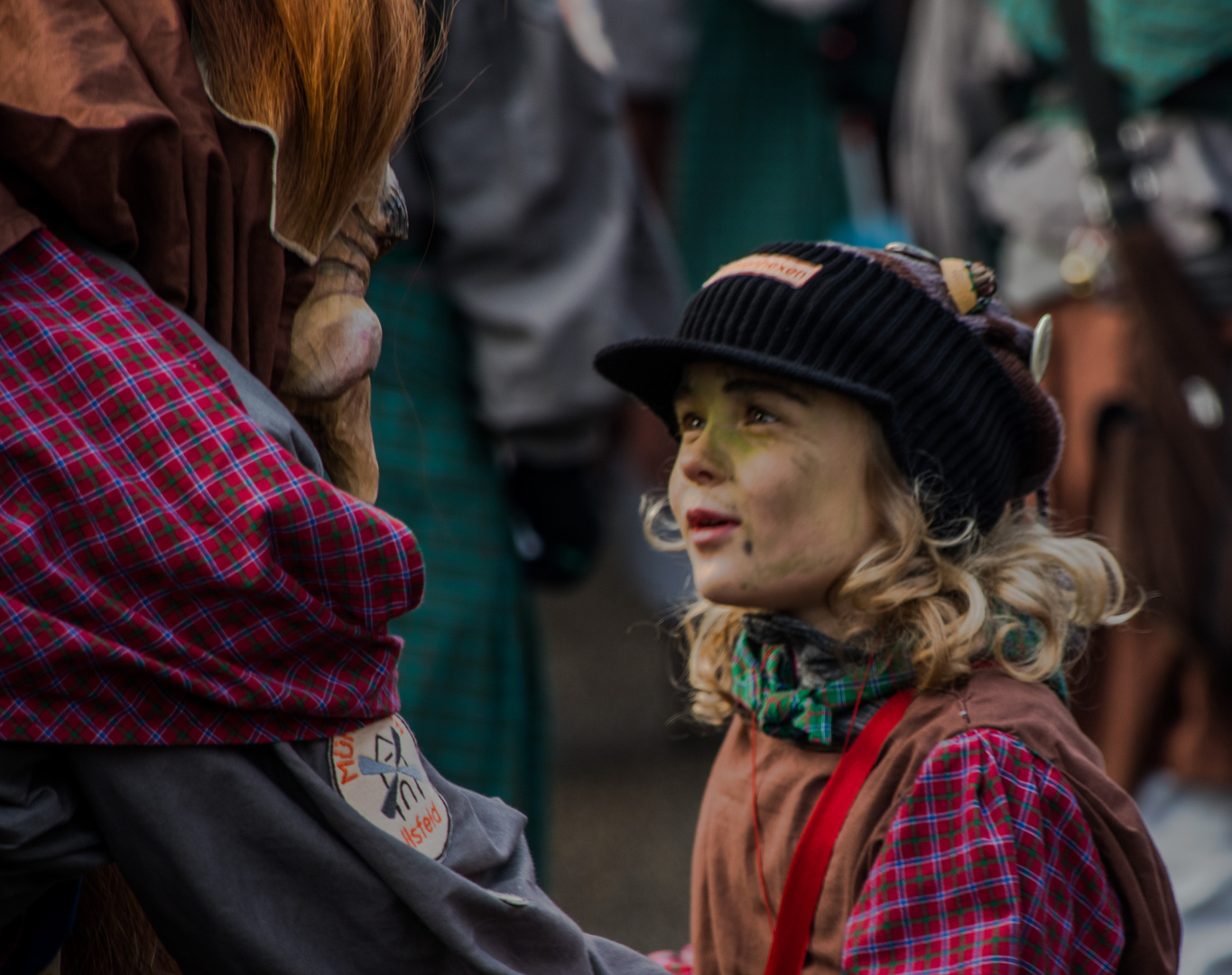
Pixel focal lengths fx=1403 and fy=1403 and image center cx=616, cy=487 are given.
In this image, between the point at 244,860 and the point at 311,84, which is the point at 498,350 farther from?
the point at 244,860

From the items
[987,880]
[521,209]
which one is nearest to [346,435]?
[987,880]

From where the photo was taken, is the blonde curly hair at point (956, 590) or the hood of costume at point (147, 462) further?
the blonde curly hair at point (956, 590)

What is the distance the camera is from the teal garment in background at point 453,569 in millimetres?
2777

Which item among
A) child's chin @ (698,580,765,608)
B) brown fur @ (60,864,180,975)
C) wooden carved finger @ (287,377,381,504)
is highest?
wooden carved finger @ (287,377,381,504)

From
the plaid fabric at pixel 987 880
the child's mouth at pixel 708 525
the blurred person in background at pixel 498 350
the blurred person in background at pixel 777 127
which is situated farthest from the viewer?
the blurred person in background at pixel 777 127

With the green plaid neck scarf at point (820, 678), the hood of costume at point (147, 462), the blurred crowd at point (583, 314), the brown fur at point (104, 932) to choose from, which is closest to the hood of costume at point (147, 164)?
the hood of costume at point (147, 462)

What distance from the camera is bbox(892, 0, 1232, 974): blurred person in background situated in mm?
2682

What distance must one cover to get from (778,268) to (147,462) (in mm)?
878

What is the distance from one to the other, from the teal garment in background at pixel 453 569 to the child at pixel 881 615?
1.08 meters

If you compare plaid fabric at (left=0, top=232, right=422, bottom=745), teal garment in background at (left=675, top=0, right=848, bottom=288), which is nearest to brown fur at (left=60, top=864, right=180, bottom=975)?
plaid fabric at (left=0, top=232, right=422, bottom=745)

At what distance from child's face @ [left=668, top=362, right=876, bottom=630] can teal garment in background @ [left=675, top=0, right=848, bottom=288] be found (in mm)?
3098

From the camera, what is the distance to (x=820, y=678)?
5.47 ft

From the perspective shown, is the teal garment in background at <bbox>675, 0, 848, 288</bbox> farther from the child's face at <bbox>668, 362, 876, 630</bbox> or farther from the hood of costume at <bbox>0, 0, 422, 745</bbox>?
the hood of costume at <bbox>0, 0, 422, 745</bbox>

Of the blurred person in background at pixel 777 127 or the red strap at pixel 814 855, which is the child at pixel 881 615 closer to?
the red strap at pixel 814 855
